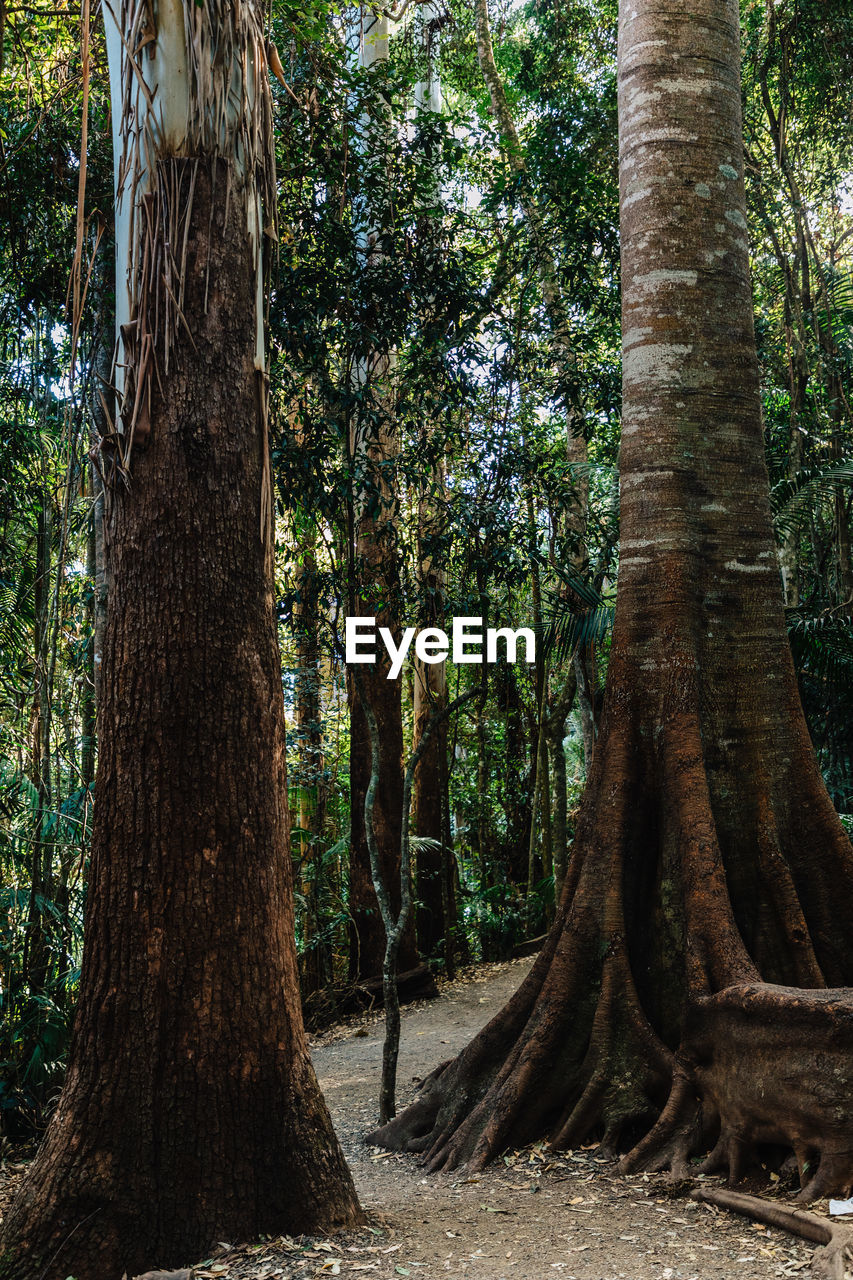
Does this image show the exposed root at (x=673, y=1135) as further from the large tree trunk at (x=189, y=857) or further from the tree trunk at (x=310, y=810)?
the tree trunk at (x=310, y=810)

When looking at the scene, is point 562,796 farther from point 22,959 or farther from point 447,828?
point 22,959

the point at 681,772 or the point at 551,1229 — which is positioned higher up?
the point at 681,772

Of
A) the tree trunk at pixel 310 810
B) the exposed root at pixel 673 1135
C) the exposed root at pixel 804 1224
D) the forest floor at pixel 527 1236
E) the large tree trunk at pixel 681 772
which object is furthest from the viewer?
the tree trunk at pixel 310 810

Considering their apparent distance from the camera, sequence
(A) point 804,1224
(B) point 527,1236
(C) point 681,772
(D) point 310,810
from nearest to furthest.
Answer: (A) point 804,1224 < (B) point 527,1236 < (C) point 681,772 < (D) point 310,810

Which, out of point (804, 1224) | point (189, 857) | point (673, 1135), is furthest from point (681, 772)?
point (189, 857)

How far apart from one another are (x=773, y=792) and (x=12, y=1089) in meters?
4.31

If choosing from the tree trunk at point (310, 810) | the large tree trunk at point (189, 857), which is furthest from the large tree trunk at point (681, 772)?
the tree trunk at point (310, 810)

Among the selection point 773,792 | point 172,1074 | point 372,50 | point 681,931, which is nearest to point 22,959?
point 172,1074

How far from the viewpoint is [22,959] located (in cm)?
596

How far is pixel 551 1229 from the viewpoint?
327cm

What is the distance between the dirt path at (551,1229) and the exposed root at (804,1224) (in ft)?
0.12

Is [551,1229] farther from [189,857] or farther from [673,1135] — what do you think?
[189,857]

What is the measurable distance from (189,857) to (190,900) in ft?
0.41

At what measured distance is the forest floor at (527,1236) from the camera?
2.76 metres
